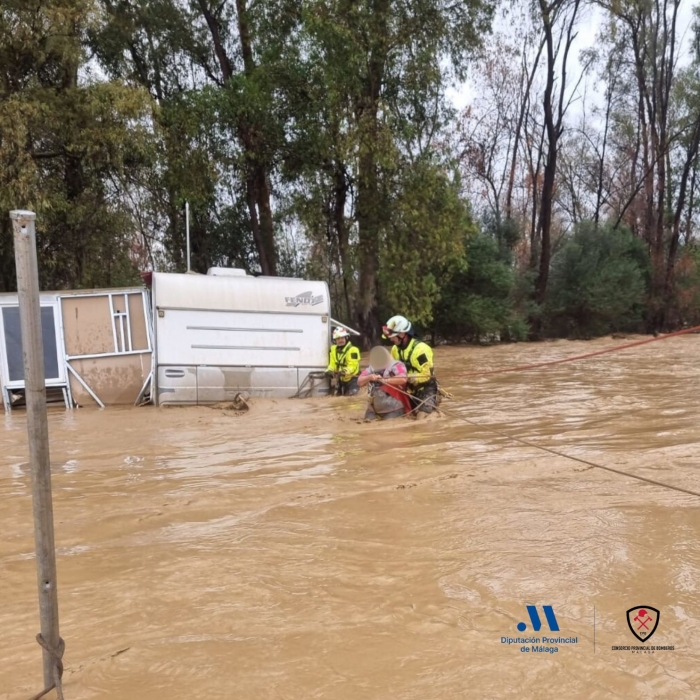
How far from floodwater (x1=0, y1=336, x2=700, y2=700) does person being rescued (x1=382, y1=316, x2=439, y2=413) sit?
143 cm

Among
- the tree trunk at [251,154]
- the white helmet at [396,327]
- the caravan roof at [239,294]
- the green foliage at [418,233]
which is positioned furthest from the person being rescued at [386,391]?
the tree trunk at [251,154]

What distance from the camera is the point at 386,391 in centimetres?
912

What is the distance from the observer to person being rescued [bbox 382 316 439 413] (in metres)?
8.91

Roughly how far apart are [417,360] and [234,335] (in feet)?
12.5

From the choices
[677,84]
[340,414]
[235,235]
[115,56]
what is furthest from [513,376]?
[677,84]

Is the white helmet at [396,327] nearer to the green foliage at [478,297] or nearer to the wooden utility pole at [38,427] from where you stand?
the wooden utility pole at [38,427]

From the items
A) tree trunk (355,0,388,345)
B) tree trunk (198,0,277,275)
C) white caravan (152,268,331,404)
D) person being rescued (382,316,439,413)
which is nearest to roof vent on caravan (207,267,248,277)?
white caravan (152,268,331,404)

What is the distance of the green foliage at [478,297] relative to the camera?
25.4 metres

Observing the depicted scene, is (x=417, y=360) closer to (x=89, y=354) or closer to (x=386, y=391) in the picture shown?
(x=386, y=391)

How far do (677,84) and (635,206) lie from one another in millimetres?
6621

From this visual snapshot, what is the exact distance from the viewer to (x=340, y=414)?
10.1 meters

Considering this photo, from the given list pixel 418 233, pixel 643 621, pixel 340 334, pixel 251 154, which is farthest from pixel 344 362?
pixel 251 154

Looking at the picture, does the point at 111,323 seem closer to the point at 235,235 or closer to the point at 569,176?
the point at 235,235

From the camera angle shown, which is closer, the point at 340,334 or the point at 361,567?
the point at 361,567
